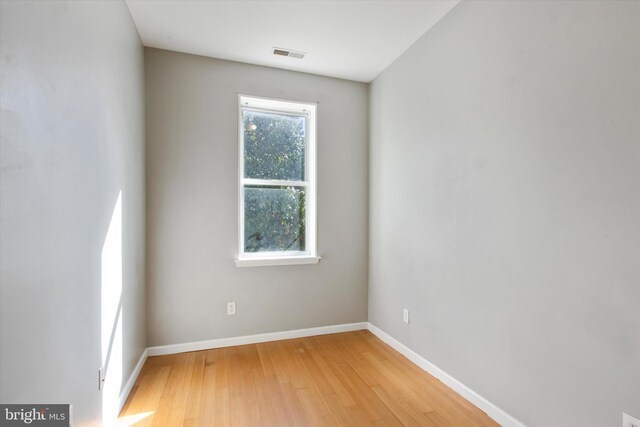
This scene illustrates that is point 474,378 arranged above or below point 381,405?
above

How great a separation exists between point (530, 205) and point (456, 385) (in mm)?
1316

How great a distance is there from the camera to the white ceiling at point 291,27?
82.7 inches

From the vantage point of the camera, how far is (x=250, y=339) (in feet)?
9.47

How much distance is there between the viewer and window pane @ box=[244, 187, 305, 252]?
9.85 feet

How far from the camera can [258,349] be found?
2.77 meters

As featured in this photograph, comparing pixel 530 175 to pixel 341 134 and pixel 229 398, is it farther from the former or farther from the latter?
pixel 229 398

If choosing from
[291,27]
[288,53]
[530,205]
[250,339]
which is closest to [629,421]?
[530,205]

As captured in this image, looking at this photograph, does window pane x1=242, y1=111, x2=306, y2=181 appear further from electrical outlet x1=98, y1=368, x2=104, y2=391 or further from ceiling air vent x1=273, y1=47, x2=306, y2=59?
electrical outlet x1=98, y1=368, x2=104, y2=391

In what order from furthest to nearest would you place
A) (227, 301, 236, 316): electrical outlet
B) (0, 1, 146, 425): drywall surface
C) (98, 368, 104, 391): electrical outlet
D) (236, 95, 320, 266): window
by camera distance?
(236, 95, 320, 266): window, (227, 301, 236, 316): electrical outlet, (98, 368, 104, 391): electrical outlet, (0, 1, 146, 425): drywall surface

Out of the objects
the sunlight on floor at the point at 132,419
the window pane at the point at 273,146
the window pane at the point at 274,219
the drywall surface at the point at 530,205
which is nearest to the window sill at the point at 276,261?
the window pane at the point at 274,219

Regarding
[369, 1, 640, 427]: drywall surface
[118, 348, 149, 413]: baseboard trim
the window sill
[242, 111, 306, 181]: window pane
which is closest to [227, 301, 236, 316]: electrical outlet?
the window sill

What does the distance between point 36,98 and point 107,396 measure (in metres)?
1.54

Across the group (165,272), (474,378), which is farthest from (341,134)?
(474,378)

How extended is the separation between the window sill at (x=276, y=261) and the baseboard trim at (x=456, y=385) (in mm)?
991
